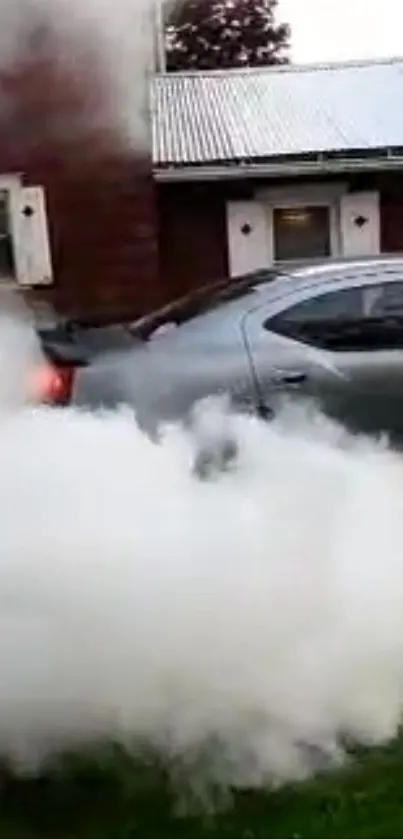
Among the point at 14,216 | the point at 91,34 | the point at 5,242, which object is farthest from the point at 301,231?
the point at 91,34

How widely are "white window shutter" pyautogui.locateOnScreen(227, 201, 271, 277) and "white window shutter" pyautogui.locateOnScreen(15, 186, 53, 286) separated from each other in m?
2.24

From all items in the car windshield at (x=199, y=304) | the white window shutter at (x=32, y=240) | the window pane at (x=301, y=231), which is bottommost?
the window pane at (x=301, y=231)

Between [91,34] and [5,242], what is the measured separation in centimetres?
553

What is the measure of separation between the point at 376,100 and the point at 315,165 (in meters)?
1.99

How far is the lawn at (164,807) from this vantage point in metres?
2.75

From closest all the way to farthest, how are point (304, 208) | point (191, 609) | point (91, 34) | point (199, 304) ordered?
1. point (191, 609)
2. point (91, 34)
3. point (199, 304)
4. point (304, 208)

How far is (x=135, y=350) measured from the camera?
5.18 meters

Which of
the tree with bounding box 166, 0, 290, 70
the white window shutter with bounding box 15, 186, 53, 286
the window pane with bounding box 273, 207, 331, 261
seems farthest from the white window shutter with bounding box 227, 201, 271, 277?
the white window shutter with bounding box 15, 186, 53, 286

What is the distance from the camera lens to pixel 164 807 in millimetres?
2840

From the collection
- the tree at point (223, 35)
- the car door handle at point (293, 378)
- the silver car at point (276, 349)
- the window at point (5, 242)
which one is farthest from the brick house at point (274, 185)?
the car door handle at point (293, 378)

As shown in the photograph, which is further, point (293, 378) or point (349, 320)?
point (349, 320)

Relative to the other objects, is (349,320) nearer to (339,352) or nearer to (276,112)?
(339,352)

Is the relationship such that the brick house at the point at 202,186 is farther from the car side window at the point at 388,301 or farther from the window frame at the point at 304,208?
the car side window at the point at 388,301

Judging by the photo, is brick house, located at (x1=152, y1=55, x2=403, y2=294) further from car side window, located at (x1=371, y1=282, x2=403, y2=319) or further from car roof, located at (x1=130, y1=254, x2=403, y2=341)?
car side window, located at (x1=371, y1=282, x2=403, y2=319)
